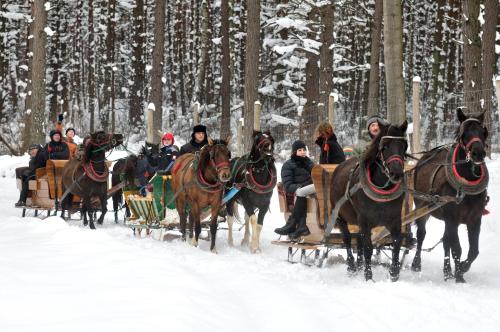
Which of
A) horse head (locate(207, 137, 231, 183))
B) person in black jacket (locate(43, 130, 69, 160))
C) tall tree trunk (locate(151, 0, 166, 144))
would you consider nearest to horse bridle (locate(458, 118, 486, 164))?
horse head (locate(207, 137, 231, 183))

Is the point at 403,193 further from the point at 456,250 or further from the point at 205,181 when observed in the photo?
the point at 205,181

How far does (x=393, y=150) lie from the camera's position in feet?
24.1

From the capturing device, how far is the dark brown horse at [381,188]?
7.38 metres

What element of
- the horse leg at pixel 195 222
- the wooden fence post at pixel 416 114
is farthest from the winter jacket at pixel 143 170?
the wooden fence post at pixel 416 114

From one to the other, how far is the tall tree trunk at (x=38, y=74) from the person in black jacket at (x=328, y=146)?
1273 cm

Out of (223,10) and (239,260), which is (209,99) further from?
(239,260)

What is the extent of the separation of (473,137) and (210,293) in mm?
3179

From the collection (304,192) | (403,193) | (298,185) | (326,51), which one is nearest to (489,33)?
(326,51)

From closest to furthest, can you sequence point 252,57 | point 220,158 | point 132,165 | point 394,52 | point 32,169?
point 220,158 < point 394,52 < point 132,165 < point 32,169 < point 252,57

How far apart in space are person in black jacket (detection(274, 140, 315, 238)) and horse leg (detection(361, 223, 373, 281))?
1.66m

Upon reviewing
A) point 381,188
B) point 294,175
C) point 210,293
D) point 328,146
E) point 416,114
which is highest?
point 416,114

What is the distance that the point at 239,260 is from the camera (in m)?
9.46

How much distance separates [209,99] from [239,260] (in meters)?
31.5

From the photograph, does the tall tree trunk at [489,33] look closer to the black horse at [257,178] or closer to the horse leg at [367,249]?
the black horse at [257,178]
